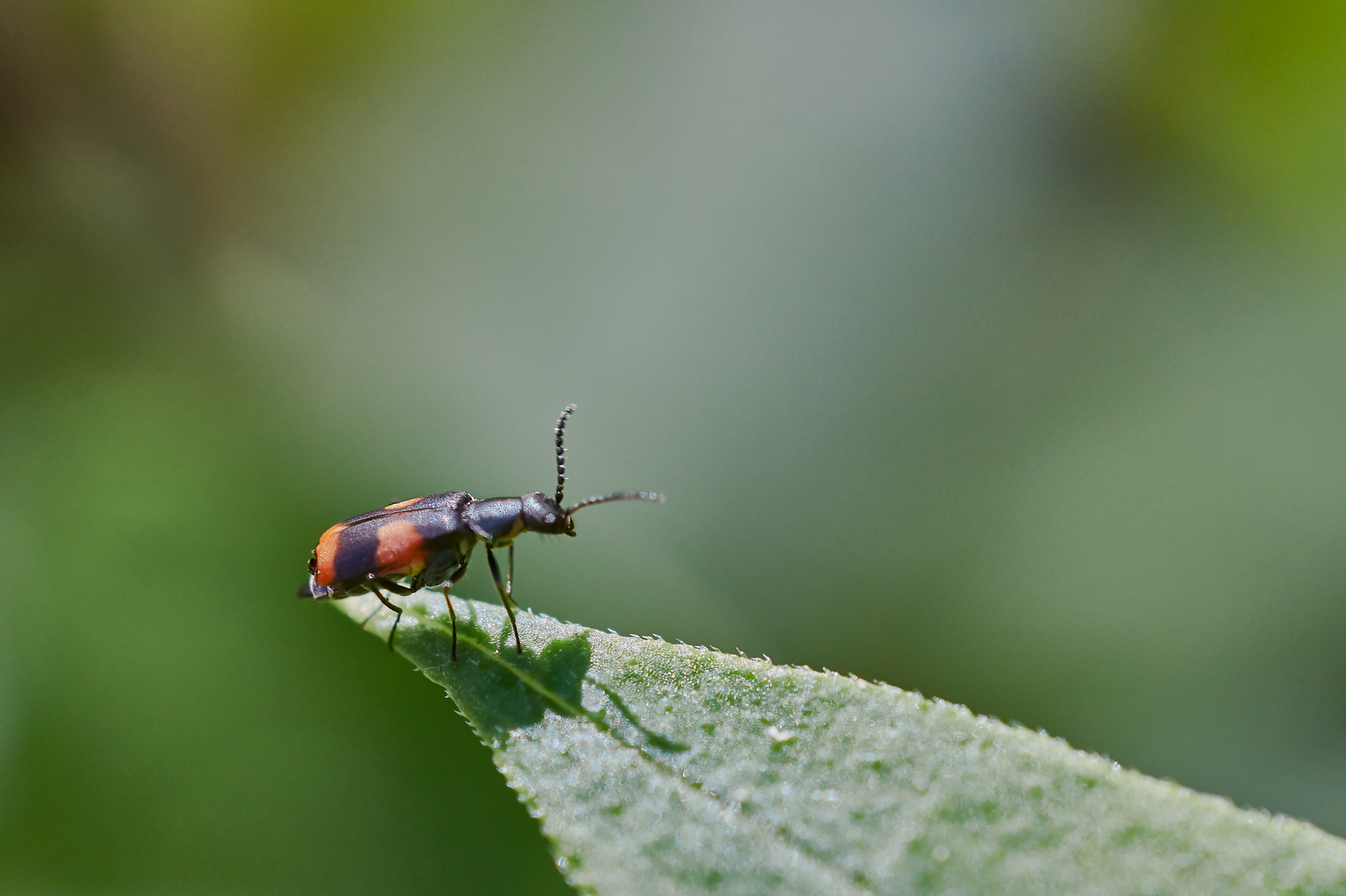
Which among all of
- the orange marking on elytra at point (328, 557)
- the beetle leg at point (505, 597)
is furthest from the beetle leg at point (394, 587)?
the beetle leg at point (505, 597)

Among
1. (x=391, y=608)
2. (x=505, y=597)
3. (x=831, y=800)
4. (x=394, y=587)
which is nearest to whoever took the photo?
(x=831, y=800)

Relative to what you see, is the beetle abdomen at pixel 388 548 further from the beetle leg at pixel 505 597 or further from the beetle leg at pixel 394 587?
the beetle leg at pixel 505 597

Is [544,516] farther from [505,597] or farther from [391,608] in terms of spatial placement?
[391,608]

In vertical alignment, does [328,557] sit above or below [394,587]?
above

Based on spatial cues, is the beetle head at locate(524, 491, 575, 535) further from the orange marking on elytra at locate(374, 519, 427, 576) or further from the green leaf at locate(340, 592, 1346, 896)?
the green leaf at locate(340, 592, 1346, 896)

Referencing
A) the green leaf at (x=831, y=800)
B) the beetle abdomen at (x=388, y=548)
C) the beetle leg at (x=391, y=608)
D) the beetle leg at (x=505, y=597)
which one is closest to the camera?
the green leaf at (x=831, y=800)

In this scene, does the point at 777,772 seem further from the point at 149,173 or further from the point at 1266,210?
the point at 149,173

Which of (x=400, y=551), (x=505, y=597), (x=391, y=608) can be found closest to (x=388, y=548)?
(x=400, y=551)
